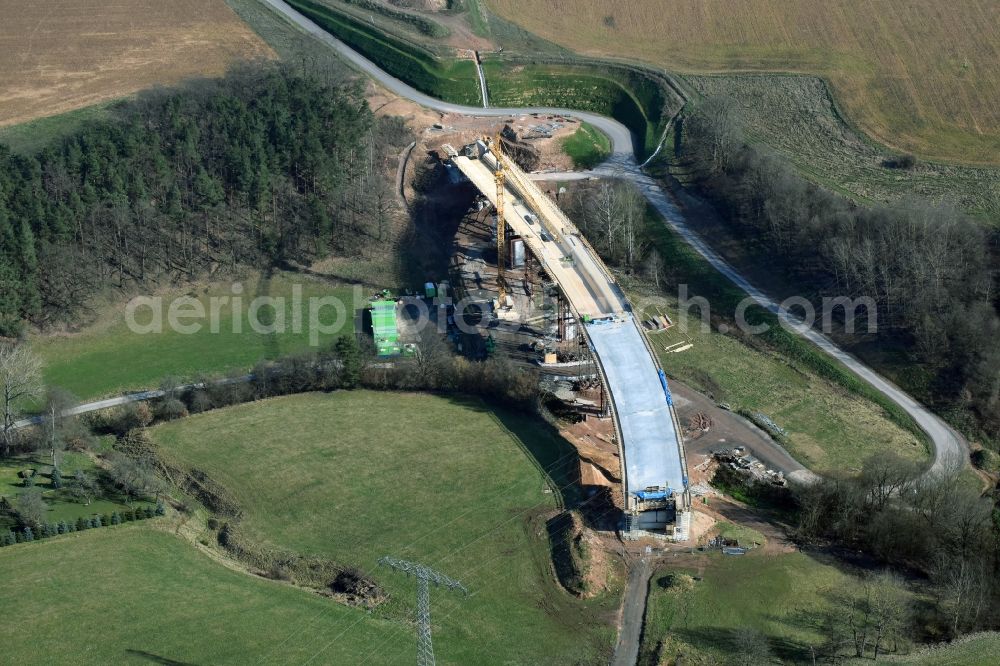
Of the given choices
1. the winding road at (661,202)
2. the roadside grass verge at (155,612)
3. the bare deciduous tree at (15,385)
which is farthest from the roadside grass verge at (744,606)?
the bare deciduous tree at (15,385)

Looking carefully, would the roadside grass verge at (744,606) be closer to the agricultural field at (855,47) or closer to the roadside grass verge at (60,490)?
the roadside grass verge at (60,490)

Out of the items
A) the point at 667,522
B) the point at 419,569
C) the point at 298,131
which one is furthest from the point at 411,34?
the point at 419,569

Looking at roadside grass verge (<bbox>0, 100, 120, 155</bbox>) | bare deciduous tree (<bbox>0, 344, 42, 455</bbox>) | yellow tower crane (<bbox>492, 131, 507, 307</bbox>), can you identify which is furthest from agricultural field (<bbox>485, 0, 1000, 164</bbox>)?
bare deciduous tree (<bbox>0, 344, 42, 455</bbox>)

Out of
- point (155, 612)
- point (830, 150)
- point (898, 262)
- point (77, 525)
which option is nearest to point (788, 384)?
point (898, 262)

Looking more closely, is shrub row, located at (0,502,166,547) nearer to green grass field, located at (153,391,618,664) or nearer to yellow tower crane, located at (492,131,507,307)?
green grass field, located at (153,391,618,664)

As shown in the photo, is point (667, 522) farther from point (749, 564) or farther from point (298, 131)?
point (298, 131)

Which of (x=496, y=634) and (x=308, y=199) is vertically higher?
(x=308, y=199)
